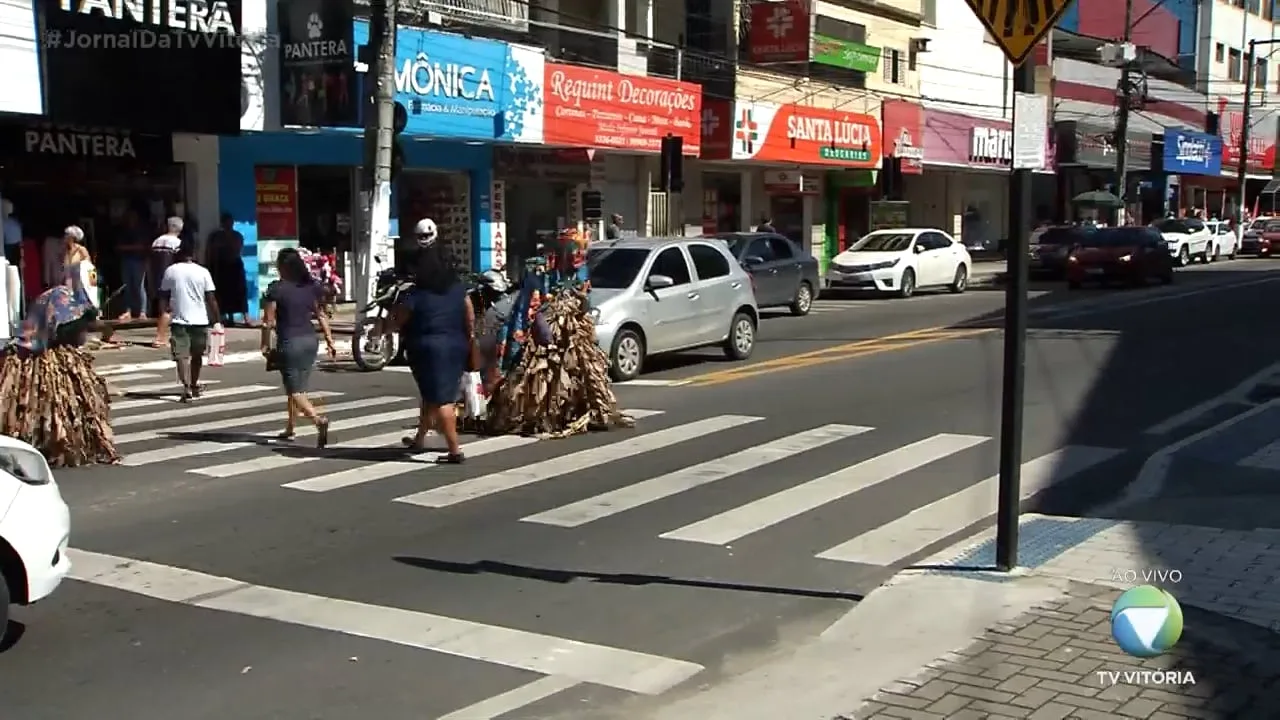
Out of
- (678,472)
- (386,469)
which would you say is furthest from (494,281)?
(678,472)

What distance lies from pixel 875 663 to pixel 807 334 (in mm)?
15809

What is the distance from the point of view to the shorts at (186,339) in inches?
552

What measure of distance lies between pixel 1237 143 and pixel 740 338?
5858 centimetres

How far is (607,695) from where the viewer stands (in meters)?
5.46

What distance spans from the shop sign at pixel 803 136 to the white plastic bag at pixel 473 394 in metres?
20.6

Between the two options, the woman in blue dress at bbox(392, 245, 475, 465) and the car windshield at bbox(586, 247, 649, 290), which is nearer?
the woman in blue dress at bbox(392, 245, 475, 465)

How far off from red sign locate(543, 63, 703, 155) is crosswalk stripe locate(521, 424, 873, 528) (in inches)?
590

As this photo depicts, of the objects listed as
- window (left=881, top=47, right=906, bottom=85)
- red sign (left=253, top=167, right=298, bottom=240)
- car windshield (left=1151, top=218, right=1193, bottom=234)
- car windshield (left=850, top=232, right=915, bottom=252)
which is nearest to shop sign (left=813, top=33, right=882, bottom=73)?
window (left=881, top=47, right=906, bottom=85)

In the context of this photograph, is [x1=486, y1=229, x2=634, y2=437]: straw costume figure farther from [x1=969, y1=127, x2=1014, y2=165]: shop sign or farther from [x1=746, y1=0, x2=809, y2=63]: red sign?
[x1=969, y1=127, x2=1014, y2=165]: shop sign

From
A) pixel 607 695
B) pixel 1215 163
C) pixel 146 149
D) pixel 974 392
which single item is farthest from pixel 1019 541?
pixel 1215 163

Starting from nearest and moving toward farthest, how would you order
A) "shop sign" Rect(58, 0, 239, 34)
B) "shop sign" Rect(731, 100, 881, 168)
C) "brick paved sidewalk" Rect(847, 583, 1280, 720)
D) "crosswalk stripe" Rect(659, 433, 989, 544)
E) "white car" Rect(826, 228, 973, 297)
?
"brick paved sidewalk" Rect(847, 583, 1280, 720), "crosswalk stripe" Rect(659, 433, 989, 544), "shop sign" Rect(58, 0, 239, 34), "white car" Rect(826, 228, 973, 297), "shop sign" Rect(731, 100, 881, 168)

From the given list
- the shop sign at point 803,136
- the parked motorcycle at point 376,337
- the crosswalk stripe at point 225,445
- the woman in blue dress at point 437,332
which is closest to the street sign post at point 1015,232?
the woman in blue dress at point 437,332

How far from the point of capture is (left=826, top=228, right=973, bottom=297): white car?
2962 centimetres

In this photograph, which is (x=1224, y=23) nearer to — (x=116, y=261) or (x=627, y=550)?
(x=116, y=261)
